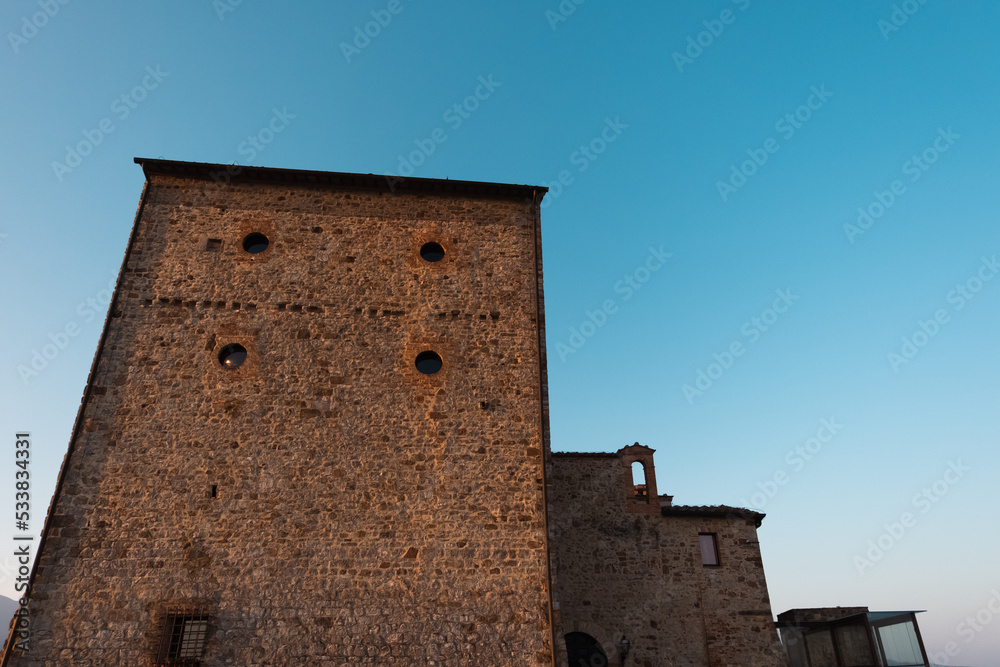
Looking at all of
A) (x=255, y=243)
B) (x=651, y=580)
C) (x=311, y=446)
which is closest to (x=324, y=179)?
(x=255, y=243)

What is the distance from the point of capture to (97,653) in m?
8.71

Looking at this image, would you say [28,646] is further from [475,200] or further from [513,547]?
[475,200]

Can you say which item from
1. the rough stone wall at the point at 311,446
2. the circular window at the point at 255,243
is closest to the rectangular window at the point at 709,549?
the rough stone wall at the point at 311,446

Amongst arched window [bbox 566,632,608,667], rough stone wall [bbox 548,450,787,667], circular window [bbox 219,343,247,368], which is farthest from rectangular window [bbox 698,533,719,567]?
circular window [bbox 219,343,247,368]

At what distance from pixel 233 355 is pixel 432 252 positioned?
422 centimetres

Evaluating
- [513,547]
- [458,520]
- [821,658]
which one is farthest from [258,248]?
[821,658]

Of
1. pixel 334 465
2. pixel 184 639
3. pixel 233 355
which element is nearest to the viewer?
pixel 184 639

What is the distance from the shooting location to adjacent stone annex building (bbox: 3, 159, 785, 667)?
9141mm

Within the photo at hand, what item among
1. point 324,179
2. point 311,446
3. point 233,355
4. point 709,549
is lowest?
point 709,549

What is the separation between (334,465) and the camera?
10211 millimetres

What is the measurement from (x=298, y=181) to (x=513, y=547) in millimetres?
8285

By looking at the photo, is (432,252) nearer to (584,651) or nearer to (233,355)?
(233,355)

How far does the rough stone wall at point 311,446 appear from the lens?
30.0 ft

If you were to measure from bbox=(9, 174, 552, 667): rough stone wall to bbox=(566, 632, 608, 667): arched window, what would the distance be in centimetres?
420
